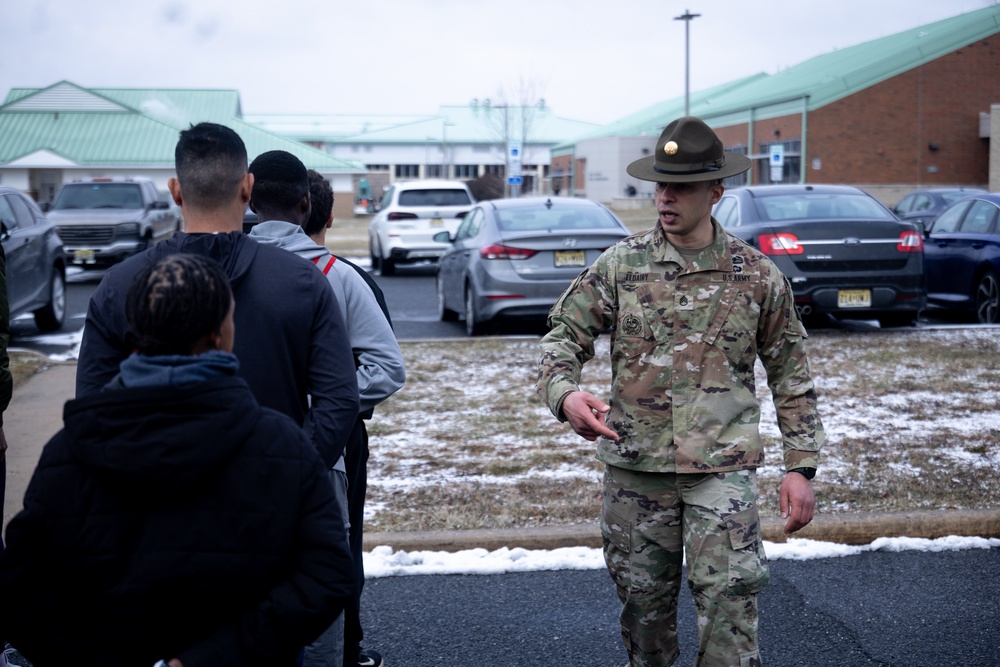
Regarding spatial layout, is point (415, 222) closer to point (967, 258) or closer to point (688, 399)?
point (967, 258)

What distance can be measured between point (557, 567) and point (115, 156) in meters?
50.0

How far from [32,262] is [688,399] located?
11.0m

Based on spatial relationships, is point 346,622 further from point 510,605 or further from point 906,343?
point 906,343

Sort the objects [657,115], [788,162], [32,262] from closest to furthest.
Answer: [32,262], [788,162], [657,115]

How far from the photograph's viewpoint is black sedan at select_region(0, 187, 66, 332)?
39.3 feet

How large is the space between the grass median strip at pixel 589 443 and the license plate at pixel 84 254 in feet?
40.9

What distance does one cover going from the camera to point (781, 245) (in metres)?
10.9

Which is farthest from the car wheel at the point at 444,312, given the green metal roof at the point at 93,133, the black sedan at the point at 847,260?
the green metal roof at the point at 93,133

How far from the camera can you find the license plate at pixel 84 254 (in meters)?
20.8

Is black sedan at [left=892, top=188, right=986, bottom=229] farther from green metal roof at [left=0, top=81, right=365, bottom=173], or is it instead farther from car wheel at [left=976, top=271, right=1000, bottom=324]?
green metal roof at [left=0, top=81, right=365, bottom=173]

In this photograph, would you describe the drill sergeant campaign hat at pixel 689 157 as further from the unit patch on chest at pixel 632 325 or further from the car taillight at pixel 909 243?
the car taillight at pixel 909 243

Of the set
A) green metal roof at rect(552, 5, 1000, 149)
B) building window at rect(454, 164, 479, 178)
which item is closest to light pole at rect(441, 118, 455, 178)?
building window at rect(454, 164, 479, 178)

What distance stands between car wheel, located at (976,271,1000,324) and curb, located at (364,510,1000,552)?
23.9ft

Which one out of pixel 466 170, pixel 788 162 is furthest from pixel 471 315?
pixel 466 170
